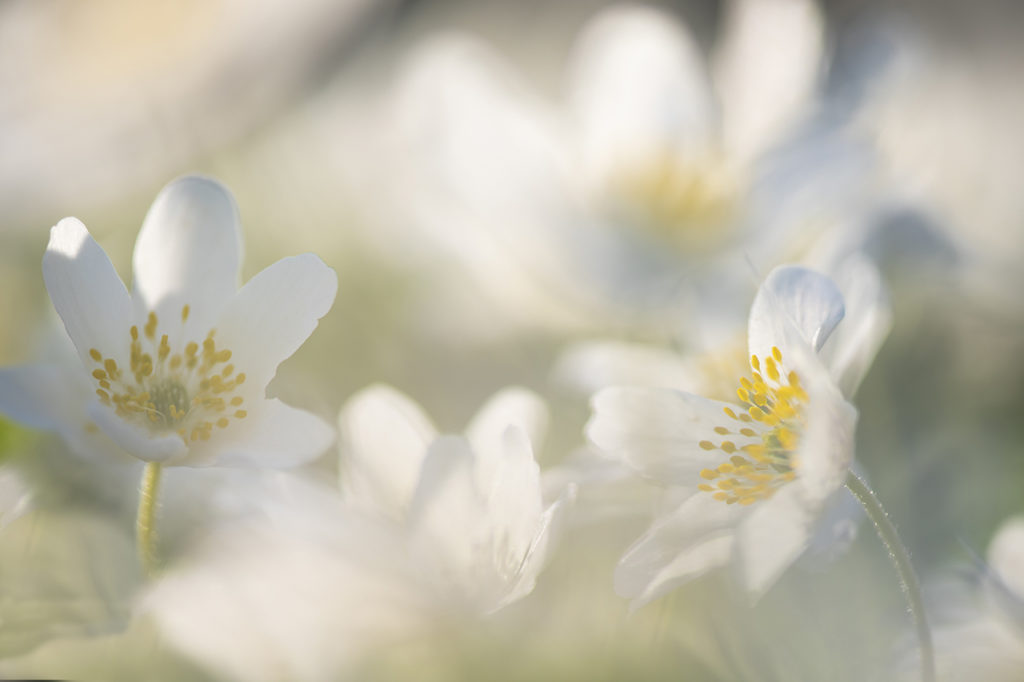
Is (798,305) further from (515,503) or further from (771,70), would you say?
(771,70)

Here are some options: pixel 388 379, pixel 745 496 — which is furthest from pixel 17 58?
pixel 745 496

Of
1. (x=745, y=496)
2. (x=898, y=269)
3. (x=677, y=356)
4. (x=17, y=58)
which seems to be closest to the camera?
(x=745, y=496)

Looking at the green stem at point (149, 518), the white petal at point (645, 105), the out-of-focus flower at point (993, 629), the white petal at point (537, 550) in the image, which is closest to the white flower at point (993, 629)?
the out-of-focus flower at point (993, 629)

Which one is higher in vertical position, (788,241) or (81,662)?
(788,241)

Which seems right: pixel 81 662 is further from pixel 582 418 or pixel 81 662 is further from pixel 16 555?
pixel 582 418

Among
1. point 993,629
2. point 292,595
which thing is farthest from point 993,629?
point 292,595

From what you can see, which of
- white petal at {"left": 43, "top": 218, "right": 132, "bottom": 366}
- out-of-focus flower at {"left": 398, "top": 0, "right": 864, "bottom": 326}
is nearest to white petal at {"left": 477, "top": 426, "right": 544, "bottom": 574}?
white petal at {"left": 43, "top": 218, "right": 132, "bottom": 366}

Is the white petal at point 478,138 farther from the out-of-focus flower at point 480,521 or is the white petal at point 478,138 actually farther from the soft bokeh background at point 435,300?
the out-of-focus flower at point 480,521
